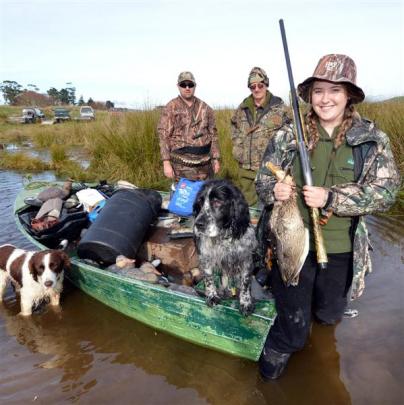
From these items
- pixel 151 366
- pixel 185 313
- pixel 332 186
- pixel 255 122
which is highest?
pixel 255 122

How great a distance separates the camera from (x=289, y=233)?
254cm

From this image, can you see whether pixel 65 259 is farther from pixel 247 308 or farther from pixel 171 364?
pixel 247 308

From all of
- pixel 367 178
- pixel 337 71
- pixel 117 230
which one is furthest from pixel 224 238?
pixel 117 230

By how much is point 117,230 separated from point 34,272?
3.48 feet

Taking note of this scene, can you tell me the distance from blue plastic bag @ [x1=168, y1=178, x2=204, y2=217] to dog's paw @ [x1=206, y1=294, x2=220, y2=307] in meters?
2.11

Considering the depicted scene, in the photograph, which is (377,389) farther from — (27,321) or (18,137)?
(18,137)

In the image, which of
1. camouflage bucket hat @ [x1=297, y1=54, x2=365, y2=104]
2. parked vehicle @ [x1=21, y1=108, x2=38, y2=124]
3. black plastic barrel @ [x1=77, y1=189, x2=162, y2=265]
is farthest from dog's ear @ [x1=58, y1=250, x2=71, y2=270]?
parked vehicle @ [x1=21, y1=108, x2=38, y2=124]

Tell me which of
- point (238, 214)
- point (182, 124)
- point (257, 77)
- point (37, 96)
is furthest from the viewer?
point (37, 96)

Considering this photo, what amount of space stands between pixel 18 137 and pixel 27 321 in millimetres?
23206

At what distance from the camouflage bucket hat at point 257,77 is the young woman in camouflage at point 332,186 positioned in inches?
104

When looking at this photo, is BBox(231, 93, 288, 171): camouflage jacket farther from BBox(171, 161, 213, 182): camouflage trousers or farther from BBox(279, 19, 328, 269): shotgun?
BBox(279, 19, 328, 269): shotgun

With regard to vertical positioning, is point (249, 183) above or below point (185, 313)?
above

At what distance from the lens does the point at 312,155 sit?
2729mm

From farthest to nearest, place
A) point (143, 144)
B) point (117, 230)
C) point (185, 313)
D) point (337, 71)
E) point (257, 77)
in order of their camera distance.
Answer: point (143, 144) → point (257, 77) → point (117, 230) → point (185, 313) → point (337, 71)
